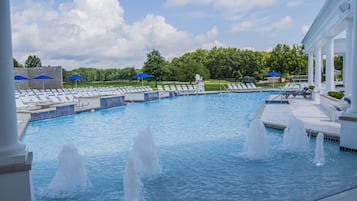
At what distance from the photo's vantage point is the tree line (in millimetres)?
39688

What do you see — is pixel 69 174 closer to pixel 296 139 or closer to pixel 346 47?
pixel 296 139

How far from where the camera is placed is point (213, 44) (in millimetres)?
56969

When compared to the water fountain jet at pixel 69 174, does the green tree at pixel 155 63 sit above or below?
above

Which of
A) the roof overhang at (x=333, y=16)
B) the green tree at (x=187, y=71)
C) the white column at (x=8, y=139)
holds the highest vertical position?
the roof overhang at (x=333, y=16)

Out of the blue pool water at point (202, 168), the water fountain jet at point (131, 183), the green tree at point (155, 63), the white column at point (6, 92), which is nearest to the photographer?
the white column at point (6, 92)

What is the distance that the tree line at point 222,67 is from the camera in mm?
39688

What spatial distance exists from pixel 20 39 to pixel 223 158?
87.7 feet

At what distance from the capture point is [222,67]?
153 feet

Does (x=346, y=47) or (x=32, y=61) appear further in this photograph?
(x=32, y=61)

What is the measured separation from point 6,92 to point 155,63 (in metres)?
35.9

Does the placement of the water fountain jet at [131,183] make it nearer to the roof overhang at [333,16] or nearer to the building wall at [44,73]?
the roof overhang at [333,16]

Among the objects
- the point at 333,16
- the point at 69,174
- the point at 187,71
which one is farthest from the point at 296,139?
the point at 187,71

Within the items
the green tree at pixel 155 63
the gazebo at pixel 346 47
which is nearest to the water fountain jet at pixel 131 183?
the gazebo at pixel 346 47

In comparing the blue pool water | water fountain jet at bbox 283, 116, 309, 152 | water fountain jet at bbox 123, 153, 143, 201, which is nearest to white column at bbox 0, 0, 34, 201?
the blue pool water
